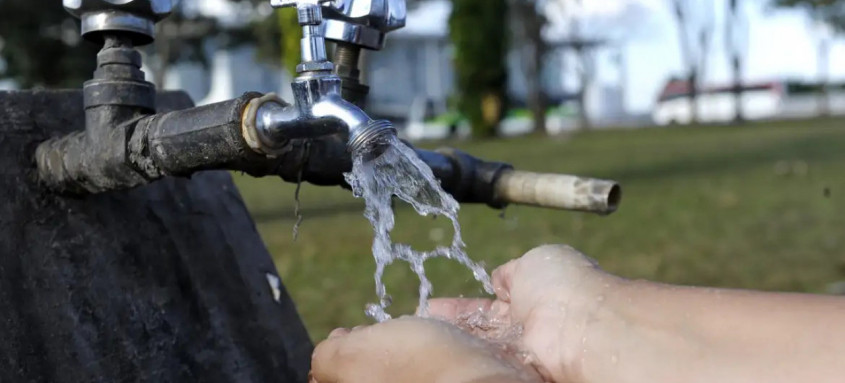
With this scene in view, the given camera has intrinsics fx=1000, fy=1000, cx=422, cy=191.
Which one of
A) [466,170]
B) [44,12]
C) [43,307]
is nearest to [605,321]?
[466,170]

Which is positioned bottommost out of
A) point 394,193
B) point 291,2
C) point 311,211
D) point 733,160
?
point 733,160

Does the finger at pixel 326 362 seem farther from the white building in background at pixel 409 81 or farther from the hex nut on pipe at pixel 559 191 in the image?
the white building in background at pixel 409 81

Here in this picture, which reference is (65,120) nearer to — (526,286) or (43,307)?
(43,307)

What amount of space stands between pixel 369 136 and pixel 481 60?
69.7 feet

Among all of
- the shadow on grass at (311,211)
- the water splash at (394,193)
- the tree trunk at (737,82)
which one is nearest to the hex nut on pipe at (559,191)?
the water splash at (394,193)

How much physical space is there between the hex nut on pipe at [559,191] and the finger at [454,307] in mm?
311

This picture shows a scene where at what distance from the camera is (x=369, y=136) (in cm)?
93

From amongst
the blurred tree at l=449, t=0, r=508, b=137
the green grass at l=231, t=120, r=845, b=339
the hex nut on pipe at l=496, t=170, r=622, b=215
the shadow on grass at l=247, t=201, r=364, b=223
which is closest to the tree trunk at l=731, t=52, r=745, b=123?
the blurred tree at l=449, t=0, r=508, b=137

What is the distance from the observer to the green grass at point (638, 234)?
3957 millimetres

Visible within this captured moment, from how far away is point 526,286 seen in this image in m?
1.00

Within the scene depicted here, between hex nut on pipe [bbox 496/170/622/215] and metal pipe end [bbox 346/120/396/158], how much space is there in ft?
1.54

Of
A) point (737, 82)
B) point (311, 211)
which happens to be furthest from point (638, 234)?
point (737, 82)

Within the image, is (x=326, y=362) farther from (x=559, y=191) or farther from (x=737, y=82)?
(x=737, y=82)

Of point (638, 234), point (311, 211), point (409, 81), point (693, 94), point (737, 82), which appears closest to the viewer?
point (638, 234)
